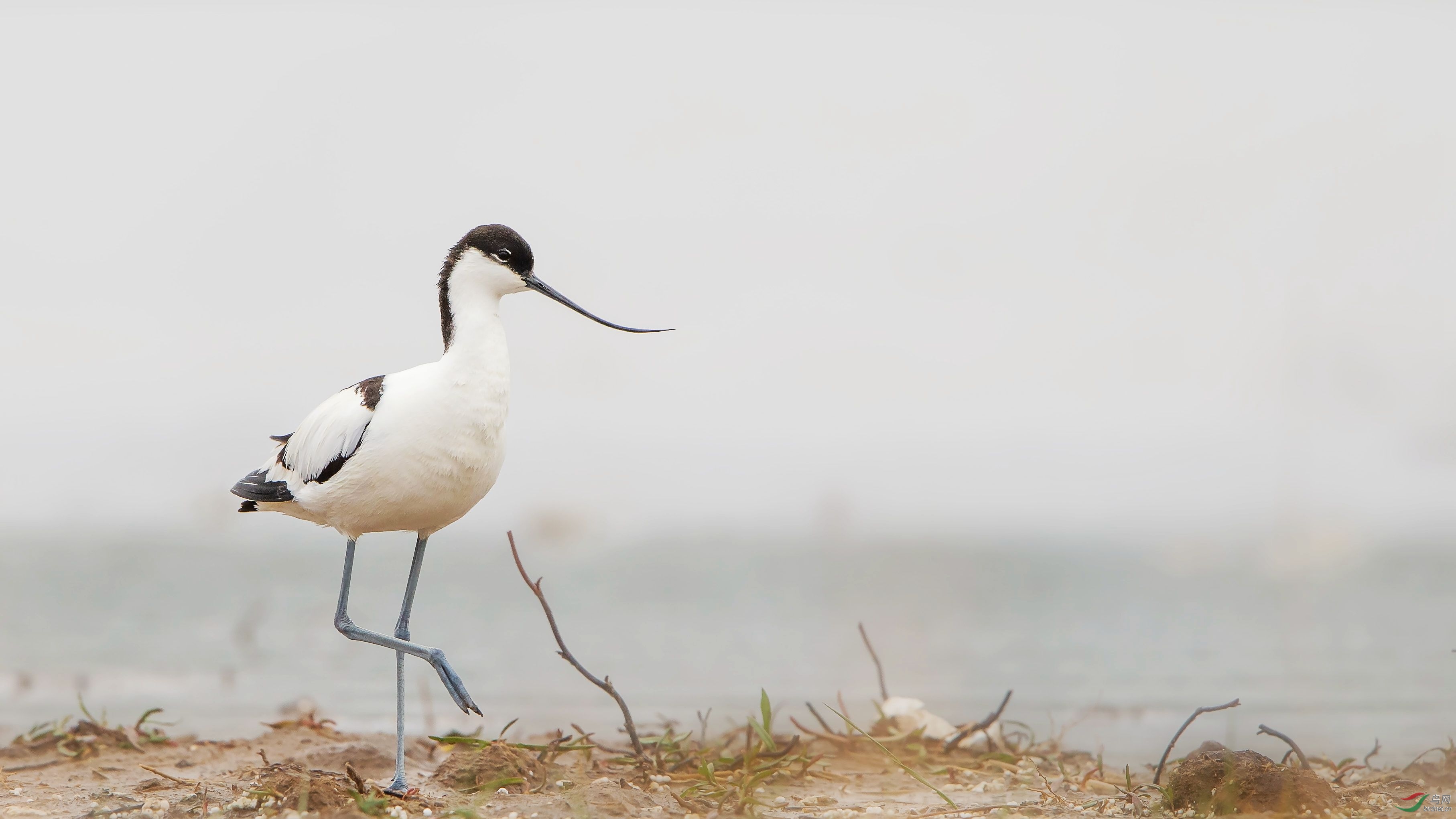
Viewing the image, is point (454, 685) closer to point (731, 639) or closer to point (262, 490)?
point (262, 490)

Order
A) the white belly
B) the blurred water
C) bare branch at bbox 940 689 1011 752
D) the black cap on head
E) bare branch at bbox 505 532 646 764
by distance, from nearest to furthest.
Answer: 1. bare branch at bbox 505 532 646 764
2. the white belly
3. the black cap on head
4. bare branch at bbox 940 689 1011 752
5. the blurred water

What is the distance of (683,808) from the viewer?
3471 millimetres

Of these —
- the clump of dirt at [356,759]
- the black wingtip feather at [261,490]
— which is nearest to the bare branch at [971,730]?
the clump of dirt at [356,759]

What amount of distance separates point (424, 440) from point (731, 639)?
647 cm

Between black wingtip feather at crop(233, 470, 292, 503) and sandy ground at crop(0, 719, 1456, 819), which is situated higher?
black wingtip feather at crop(233, 470, 292, 503)

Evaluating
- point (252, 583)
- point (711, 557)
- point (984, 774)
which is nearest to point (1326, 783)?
point (984, 774)

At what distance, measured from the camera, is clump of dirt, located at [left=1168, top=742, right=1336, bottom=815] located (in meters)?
3.17

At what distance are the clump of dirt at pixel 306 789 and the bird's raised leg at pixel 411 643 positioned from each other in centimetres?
46

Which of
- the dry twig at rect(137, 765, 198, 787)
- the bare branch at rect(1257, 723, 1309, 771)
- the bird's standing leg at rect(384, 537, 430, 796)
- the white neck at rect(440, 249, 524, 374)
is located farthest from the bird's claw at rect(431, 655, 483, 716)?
the bare branch at rect(1257, 723, 1309, 771)

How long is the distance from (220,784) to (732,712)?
9.08 feet

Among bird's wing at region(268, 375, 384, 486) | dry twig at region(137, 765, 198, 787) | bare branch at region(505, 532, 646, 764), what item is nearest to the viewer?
bare branch at region(505, 532, 646, 764)

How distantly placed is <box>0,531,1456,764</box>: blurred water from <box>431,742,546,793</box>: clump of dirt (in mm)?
1529

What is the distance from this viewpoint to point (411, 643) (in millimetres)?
3910

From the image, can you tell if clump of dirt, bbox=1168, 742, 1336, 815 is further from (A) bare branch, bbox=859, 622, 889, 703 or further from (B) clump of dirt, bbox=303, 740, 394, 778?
(B) clump of dirt, bbox=303, 740, 394, 778
